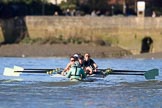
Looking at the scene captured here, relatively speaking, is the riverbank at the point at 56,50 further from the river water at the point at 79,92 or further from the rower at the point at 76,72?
the rower at the point at 76,72


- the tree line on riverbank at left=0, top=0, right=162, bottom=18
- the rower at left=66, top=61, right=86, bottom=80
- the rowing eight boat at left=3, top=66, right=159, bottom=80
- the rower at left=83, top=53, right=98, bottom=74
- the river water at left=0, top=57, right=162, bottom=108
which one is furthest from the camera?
the tree line on riverbank at left=0, top=0, right=162, bottom=18

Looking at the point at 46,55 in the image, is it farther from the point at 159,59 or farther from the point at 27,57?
the point at 159,59

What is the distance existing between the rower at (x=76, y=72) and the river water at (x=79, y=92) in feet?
0.93

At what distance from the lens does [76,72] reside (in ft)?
128

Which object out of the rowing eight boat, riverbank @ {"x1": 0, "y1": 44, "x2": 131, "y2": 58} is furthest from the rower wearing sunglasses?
riverbank @ {"x1": 0, "y1": 44, "x2": 131, "y2": 58}

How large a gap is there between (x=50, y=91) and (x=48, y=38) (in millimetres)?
39284

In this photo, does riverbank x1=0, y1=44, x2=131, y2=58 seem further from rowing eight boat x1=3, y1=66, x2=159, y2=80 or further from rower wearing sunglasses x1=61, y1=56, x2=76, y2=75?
rower wearing sunglasses x1=61, y1=56, x2=76, y2=75

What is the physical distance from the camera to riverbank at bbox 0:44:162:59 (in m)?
70.8

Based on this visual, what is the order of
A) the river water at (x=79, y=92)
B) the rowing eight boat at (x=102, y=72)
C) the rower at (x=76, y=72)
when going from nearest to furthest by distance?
the river water at (x=79, y=92)
the rower at (x=76, y=72)
the rowing eight boat at (x=102, y=72)

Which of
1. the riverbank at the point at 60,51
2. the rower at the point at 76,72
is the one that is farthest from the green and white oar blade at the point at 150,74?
the riverbank at the point at 60,51

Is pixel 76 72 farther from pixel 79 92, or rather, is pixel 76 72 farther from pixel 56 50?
pixel 56 50

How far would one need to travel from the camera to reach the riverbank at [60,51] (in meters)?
70.8

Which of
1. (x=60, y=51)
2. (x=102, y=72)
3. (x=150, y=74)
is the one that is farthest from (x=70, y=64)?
(x=60, y=51)

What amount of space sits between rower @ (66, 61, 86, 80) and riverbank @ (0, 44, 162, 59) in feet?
101
